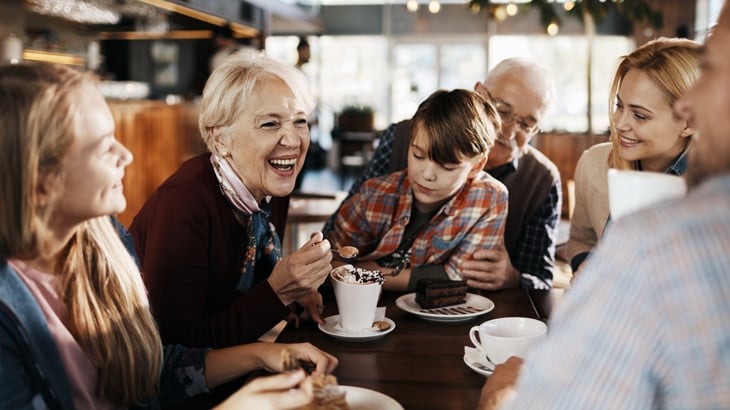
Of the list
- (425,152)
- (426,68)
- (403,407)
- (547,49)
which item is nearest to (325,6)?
(426,68)

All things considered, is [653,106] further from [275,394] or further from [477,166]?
[275,394]

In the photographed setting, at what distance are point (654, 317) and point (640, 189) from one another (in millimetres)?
256

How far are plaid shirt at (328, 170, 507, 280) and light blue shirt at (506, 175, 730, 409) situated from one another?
131 centimetres

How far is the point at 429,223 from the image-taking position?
207cm

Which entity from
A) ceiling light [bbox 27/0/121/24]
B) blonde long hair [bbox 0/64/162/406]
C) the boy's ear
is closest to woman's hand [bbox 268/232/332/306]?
blonde long hair [bbox 0/64/162/406]

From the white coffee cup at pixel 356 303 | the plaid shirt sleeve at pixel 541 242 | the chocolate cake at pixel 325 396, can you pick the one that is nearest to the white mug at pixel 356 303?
the white coffee cup at pixel 356 303

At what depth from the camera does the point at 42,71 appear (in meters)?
1.06

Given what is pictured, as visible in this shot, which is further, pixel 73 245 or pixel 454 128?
pixel 454 128

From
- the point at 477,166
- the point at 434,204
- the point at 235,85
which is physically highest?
the point at 235,85

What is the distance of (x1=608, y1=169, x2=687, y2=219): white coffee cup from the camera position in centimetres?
78

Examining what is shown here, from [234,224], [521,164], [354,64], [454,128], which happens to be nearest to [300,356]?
[234,224]

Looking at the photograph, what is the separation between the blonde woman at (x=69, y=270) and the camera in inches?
38.9

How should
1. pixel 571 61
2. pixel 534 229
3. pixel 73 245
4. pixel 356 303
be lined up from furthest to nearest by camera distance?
1. pixel 571 61
2. pixel 534 229
3. pixel 356 303
4. pixel 73 245

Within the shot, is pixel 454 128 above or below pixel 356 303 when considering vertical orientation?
above
